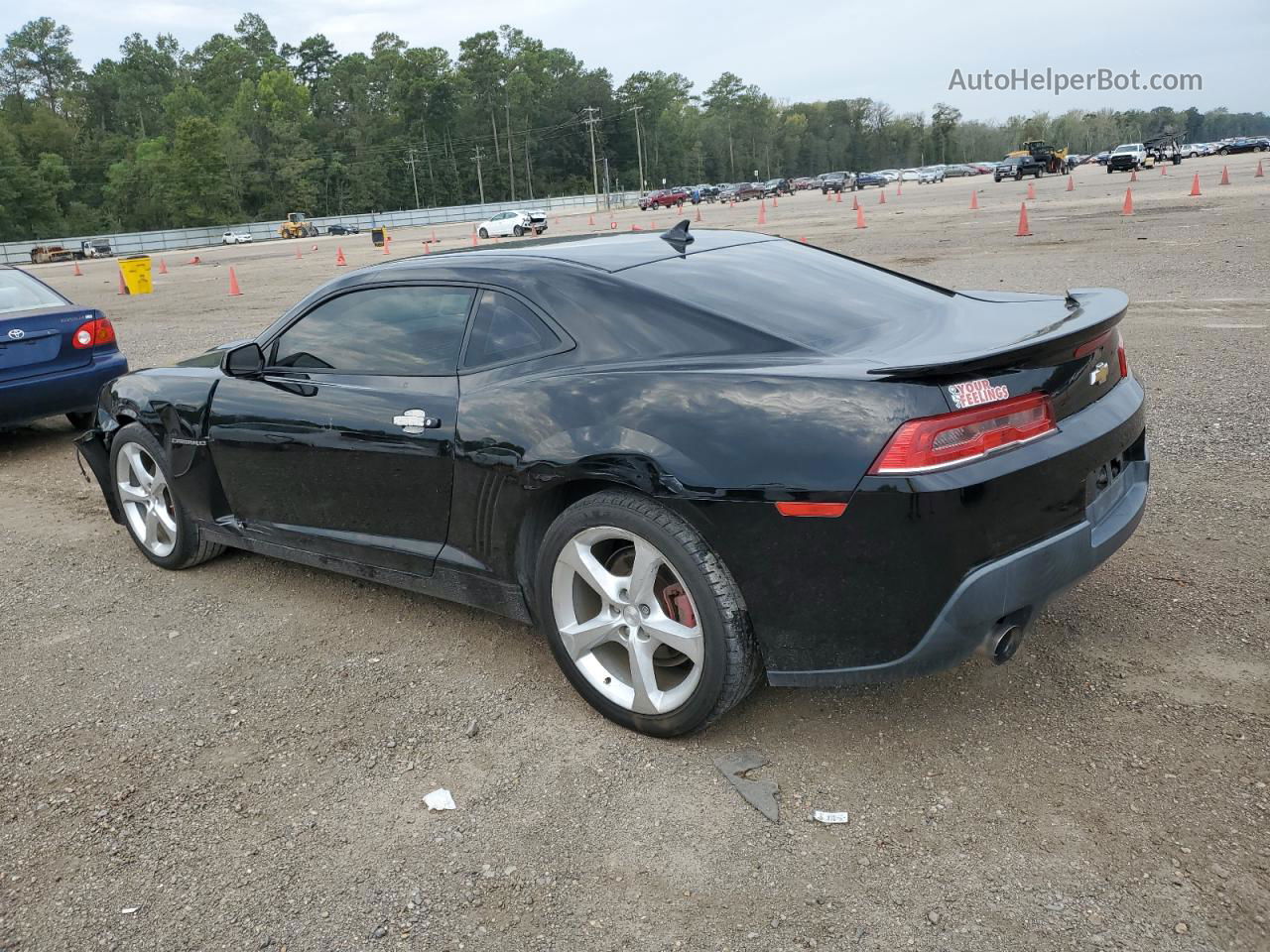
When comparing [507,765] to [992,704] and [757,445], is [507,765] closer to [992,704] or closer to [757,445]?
[757,445]

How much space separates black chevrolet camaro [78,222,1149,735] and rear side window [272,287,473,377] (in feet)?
0.04

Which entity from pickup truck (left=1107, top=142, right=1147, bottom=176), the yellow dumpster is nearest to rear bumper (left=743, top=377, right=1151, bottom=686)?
the yellow dumpster

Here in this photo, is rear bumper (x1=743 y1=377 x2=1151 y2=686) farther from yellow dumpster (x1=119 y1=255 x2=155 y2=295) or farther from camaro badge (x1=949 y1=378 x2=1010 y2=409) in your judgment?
yellow dumpster (x1=119 y1=255 x2=155 y2=295)

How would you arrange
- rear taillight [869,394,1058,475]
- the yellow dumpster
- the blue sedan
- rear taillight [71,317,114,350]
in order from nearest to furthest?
rear taillight [869,394,1058,475] < the blue sedan < rear taillight [71,317,114,350] < the yellow dumpster

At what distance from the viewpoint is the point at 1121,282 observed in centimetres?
1256

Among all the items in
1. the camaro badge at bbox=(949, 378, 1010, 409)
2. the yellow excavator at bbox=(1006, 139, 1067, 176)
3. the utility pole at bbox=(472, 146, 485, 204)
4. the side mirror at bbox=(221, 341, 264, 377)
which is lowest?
the camaro badge at bbox=(949, 378, 1010, 409)

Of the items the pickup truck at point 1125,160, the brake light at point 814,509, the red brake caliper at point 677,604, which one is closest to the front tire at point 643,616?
the red brake caliper at point 677,604

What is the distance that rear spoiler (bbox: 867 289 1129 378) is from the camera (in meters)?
2.70

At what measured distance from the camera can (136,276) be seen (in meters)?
26.0

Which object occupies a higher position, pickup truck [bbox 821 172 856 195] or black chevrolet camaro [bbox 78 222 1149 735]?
pickup truck [bbox 821 172 856 195]

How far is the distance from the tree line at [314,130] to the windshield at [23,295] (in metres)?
107

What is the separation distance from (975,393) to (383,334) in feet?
7.46

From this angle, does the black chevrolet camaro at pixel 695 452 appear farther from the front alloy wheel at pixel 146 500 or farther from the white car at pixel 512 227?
the white car at pixel 512 227

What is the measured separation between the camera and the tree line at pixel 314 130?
10725cm
